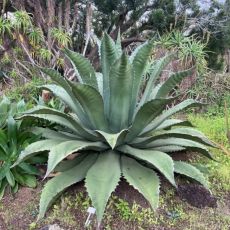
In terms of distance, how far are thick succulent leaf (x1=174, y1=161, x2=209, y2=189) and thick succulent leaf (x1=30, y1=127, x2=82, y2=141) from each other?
31.3 inches

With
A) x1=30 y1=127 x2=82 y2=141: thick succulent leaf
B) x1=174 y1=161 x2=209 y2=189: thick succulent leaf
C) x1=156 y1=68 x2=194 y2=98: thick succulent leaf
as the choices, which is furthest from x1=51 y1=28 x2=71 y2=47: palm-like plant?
x1=174 y1=161 x2=209 y2=189: thick succulent leaf

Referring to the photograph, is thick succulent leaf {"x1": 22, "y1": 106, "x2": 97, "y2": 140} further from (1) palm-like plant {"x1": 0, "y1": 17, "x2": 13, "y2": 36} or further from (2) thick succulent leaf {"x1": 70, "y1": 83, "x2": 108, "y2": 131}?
(1) palm-like plant {"x1": 0, "y1": 17, "x2": 13, "y2": 36}

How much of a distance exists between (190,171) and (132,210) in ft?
1.70

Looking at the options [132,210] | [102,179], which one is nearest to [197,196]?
[132,210]

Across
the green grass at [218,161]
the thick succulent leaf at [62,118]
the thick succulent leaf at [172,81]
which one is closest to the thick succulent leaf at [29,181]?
the thick succulent leaf at [62,118]

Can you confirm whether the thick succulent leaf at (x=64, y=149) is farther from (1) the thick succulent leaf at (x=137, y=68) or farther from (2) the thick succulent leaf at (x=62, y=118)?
(1) the thick succulent leaf at (x=137, y=68)

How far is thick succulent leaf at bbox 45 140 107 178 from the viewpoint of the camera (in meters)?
2.43

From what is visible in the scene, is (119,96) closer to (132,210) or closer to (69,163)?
(69,163)

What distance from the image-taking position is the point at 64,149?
2.59 m

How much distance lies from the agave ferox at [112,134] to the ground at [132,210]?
145 millimetres

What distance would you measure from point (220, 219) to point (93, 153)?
1.04m

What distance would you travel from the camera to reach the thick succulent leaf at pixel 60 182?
258cm

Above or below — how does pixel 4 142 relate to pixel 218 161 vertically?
above

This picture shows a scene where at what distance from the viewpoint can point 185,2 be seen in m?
8.29
